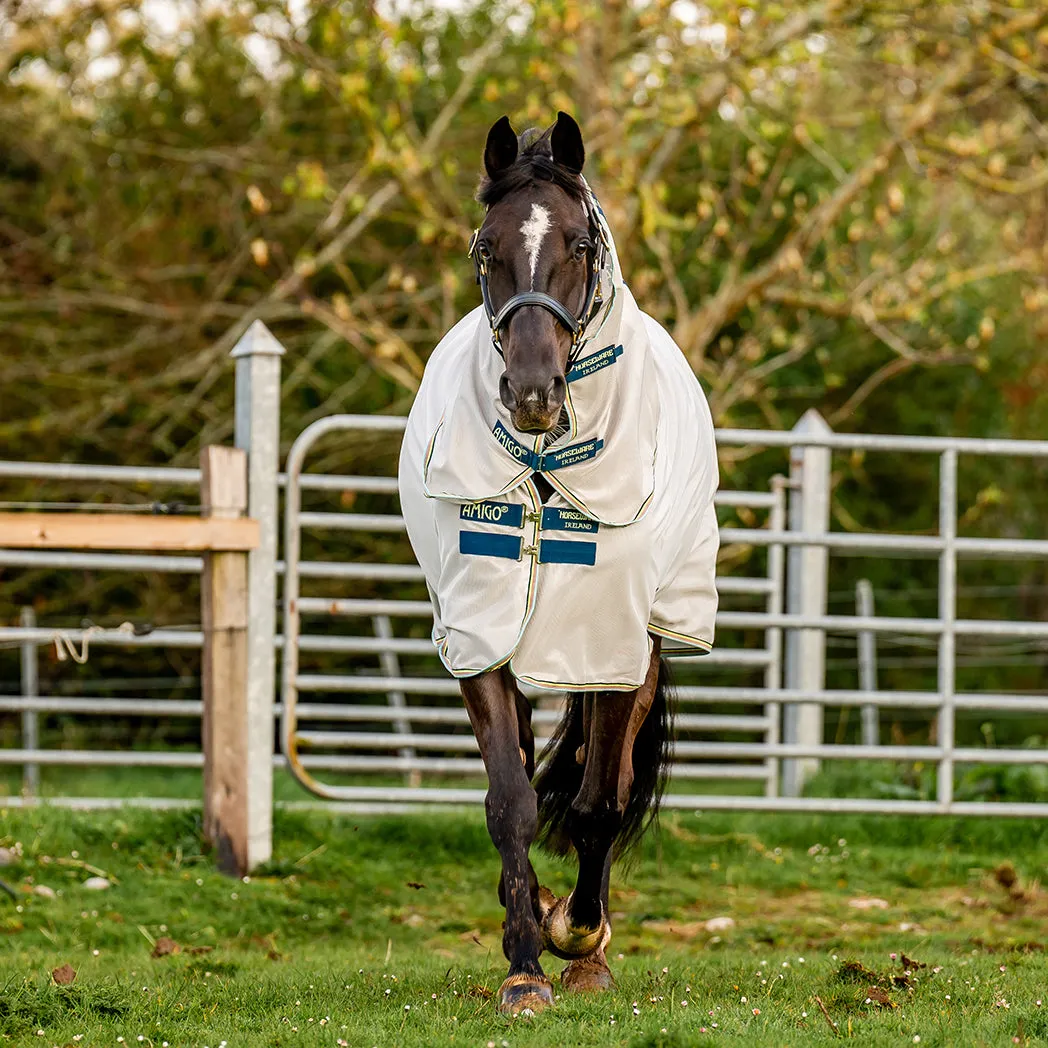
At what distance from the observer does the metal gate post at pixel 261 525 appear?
5.98 m

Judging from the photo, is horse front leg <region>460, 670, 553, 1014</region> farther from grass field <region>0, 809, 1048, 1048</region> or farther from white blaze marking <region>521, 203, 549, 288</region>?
white blaze marking <region>521, 203, 549, 288</region>

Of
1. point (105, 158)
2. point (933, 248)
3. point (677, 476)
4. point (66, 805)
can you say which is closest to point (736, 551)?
point (933, 248)

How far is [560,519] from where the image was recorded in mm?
3818

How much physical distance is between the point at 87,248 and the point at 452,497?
29.1 ft

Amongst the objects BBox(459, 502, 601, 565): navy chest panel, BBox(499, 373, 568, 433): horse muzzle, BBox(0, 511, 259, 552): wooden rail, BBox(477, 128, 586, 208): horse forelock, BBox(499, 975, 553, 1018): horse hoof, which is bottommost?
BBox(499, 975, 553, 1018): horse hoof

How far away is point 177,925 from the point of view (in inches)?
202

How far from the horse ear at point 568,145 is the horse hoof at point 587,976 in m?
2.17

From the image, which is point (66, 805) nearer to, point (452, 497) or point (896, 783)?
point (452, 497)

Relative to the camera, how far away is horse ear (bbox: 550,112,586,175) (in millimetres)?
3811

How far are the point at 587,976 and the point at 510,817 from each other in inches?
23.7

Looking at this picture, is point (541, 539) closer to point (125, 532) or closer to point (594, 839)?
point (594, 839)

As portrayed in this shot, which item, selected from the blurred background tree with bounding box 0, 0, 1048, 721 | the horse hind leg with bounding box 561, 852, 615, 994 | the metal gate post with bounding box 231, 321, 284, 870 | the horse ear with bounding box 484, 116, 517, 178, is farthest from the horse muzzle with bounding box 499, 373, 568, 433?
the blurred background tree with bounding box 0, 0, 1048, 721

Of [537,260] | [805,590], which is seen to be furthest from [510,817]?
[805,590]

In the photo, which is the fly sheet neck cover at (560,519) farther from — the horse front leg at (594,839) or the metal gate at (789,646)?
the metal gate at (789,646)
